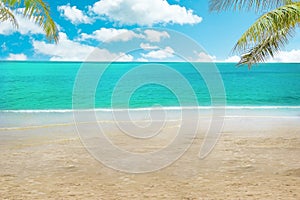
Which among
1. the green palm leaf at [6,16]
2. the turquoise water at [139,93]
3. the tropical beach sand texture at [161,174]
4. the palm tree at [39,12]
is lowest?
the tropical beach sand texture at [161,174]

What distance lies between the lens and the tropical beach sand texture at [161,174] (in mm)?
4484

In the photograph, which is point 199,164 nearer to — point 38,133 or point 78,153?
point 78,153

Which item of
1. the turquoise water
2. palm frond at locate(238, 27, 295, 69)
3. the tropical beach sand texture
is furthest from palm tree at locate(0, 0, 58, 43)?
palm frond at locate(238, 27, 295, 69)

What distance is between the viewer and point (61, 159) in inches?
251

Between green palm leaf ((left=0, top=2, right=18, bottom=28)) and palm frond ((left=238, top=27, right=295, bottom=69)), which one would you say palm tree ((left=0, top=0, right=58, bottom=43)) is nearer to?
green palm leaf ((left=0, top=2, right=18, bottom=28))

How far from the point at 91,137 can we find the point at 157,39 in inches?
151

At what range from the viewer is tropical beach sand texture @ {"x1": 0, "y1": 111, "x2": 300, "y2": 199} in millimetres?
4484

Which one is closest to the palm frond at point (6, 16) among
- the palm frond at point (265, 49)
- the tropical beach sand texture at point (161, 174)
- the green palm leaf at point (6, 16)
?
the green palm leaf at point (6, 16)

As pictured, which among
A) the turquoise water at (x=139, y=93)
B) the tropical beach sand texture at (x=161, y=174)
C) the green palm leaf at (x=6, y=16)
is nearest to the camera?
the tropical beach sand texture at (x=161, y=174)

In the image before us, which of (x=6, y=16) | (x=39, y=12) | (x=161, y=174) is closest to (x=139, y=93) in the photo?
(x=6, y=16)

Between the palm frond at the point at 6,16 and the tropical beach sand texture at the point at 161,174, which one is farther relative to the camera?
the palm frond at the point at 6,16

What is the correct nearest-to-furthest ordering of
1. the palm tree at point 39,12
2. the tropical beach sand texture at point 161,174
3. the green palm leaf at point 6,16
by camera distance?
the tropical beach sand texture at point 161,174
the palm tree at point 39,12
the green palm leaf at point 6,16

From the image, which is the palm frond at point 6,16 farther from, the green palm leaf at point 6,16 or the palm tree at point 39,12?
the palm tree at point 39,12

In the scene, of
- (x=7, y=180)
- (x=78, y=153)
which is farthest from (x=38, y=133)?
(x=7, y=180)
